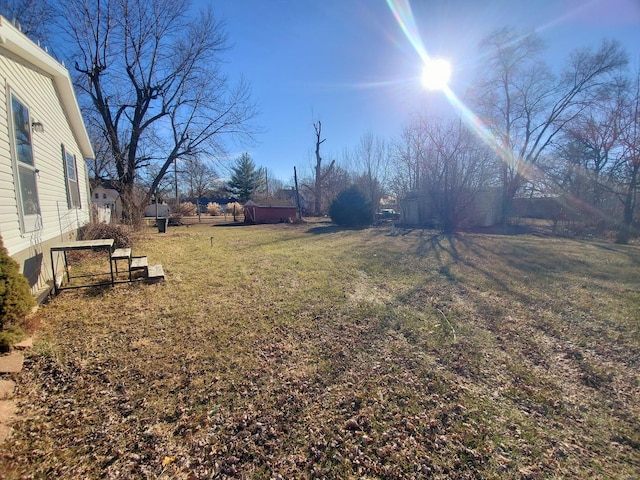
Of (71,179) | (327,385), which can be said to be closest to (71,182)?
(71,179)

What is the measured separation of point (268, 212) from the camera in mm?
27109

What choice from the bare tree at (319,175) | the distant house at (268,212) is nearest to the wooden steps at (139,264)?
the distant house at (268,212)

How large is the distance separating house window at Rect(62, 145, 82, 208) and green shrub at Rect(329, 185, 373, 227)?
47.8 ft

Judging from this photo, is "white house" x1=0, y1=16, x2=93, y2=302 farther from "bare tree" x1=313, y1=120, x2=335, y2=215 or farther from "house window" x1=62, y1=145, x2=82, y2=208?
"bare tree" x1=313, y1=120, x2=335, y2=215

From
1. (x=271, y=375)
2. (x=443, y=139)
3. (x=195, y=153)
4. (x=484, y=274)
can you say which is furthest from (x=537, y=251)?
(x=195, y=153)

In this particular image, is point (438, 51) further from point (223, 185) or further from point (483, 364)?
point (223, 185)

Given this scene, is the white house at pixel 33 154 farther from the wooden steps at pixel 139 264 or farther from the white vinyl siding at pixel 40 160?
the wooden steps at pixel 139 264

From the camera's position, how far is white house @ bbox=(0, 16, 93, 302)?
387 centimetres

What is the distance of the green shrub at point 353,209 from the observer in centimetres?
1978

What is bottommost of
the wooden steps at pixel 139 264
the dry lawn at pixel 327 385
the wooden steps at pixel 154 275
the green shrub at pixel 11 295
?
the dry lawn at pixel 327 385

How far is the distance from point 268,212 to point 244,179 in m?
23.2

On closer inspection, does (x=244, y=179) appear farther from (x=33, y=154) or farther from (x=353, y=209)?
(x=33, y=154)

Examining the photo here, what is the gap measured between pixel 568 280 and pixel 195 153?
56.1 ft

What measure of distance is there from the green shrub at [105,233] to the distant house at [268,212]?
17893mm
